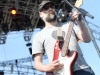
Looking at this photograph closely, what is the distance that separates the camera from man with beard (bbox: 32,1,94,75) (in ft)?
6.09

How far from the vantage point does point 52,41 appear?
200cm

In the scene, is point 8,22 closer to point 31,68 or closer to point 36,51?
point 31,68

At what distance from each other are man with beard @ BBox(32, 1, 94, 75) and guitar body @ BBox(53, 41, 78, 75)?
31 mm

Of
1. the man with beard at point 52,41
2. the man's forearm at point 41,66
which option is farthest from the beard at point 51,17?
the man's forearm at point 41,66

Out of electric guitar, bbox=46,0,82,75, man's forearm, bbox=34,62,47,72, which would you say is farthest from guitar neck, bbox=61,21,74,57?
man's forearm, bbox=34,62,47,72

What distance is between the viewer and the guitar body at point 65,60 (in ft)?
6.01

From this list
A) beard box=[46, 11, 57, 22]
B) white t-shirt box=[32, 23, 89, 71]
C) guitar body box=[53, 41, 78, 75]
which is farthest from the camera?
beard box=[46, 11, 57, 22]

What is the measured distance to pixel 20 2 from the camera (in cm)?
930

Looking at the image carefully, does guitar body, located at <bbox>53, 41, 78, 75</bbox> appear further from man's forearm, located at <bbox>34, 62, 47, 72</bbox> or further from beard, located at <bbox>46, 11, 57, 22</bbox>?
beard, located at <bbox>46, 11, 57, 22</bbox>

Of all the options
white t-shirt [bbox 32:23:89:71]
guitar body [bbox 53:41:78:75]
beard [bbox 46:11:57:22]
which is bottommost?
guitar body [bbox 53:41:78:75]

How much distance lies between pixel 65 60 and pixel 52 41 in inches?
8.0

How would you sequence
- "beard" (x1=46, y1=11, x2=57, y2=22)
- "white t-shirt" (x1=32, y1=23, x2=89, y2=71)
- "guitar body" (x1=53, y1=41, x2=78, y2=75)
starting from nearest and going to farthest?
"guitar body" (x1=53, y1=41, x2=78, y2=75), "white t-shirt" (x1=32, y1=23, x2=89, y2=71), "beard" (x1=46, y1=11, x2=57, y2=22)

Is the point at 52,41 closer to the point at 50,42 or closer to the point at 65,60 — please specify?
the point at 50,42

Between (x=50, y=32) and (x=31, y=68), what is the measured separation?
1120 centimetres
